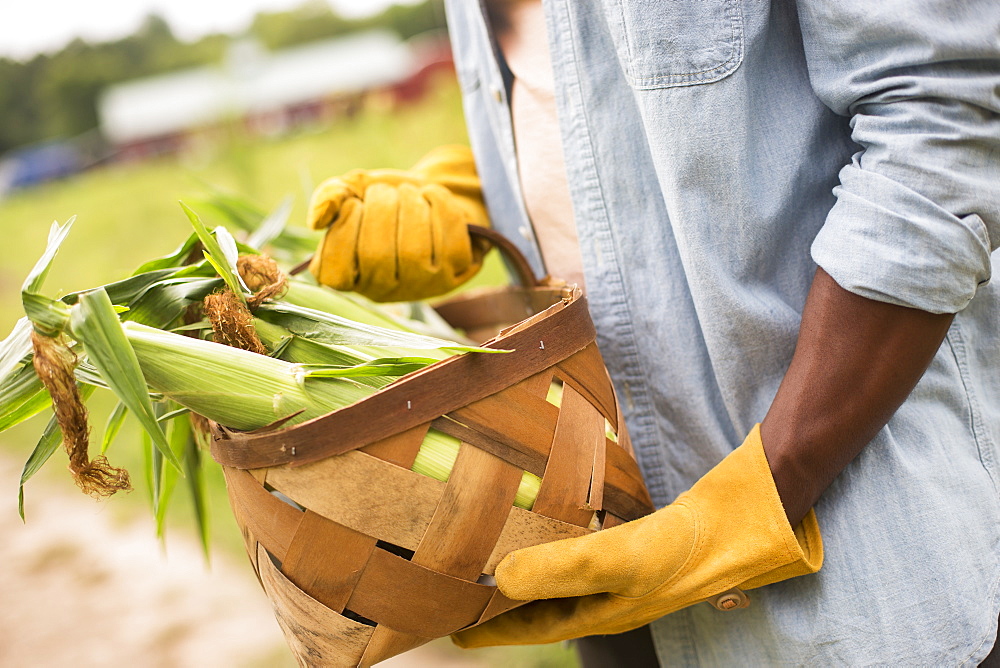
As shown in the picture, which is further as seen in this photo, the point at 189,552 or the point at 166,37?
the point at 166,37

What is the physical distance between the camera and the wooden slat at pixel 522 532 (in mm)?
662

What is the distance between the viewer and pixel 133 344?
0.64m

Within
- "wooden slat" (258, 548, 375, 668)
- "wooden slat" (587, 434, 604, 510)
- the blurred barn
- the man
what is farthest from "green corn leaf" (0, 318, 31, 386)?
the blurred barn

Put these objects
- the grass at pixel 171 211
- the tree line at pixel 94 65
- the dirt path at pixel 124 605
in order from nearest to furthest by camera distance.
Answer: the dirt path at pixel 124 605 < the grass at pixel 171 211 < the tree line at pixel 94 65

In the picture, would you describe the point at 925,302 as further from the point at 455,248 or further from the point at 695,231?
the point at 455,248

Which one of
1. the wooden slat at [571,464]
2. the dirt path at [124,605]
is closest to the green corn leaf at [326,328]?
the wooden slat at [571,464]

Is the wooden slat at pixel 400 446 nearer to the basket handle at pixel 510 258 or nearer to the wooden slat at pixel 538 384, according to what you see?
the wooden slat at pixel 538 384

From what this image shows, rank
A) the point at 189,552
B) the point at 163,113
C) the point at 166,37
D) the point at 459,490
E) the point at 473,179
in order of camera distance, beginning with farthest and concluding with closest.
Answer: the point at 166,37
the point at 163,113
the point at 189,552
the point at 473,179
the point at 459,490

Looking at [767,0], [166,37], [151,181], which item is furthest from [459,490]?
[166,37]

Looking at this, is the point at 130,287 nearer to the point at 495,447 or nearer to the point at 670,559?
the point at 495,447

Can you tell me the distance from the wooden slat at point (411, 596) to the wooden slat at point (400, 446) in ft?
0.27

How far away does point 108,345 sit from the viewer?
0.60 metres

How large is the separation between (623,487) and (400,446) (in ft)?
0.81

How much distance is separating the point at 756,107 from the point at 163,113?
1937 centimetres
